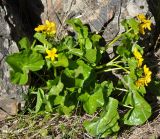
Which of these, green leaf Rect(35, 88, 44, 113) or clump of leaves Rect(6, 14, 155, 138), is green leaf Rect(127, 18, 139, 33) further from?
green leaf Rect(35, 88, 44, 113)

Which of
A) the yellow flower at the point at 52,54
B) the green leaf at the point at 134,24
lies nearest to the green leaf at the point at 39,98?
the yellow flower at the point at 52,54

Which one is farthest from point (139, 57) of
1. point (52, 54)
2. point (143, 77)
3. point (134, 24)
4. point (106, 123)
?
point (52, 54)

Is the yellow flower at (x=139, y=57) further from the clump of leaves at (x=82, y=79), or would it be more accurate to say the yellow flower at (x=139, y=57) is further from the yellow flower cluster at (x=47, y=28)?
the yellow flower cluster at (x=47, y=28)

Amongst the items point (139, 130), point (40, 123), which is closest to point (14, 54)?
point (40, 123)

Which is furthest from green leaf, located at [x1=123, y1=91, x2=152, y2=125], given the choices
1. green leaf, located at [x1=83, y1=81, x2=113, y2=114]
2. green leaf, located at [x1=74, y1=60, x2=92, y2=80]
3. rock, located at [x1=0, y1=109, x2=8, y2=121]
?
rock, located at [x1=0, y1=109, x2=8, y2=121]

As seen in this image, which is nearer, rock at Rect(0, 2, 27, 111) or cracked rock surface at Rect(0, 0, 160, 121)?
rock at Rect(0, 2, 27, 111)

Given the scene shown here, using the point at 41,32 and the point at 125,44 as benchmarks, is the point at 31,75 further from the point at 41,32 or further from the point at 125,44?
the point at 125,44
